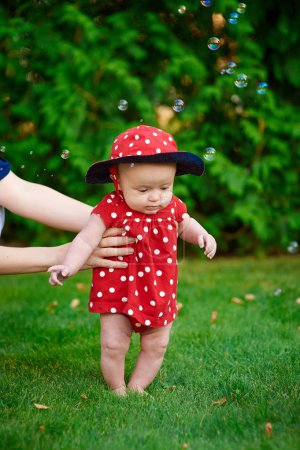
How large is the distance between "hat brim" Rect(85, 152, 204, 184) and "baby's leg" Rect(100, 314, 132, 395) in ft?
1.95

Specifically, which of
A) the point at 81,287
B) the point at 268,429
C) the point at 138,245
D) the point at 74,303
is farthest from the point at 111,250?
the point at 81,287

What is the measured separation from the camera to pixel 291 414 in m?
2.38

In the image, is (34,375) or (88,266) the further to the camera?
(34,375)

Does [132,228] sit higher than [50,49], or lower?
higher

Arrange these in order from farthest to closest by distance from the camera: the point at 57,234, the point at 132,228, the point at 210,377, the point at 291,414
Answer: the point at 57,234, the point at 210,377, the point at 132,228, the point at 291,414

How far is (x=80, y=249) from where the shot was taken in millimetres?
2621

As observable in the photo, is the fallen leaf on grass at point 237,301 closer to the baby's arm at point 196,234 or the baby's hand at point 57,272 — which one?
the baby's arm at point 196,234

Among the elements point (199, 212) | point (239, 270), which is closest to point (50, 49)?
point (199, 212)

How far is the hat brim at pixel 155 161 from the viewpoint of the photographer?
2498 mm

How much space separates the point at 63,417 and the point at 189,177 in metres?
3.73

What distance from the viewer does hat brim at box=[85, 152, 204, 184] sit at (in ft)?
8.20

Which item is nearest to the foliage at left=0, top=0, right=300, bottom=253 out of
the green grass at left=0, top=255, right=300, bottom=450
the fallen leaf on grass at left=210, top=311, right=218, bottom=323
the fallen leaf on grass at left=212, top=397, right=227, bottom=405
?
the green grass at left=0, top=255, right=300, bottom=450

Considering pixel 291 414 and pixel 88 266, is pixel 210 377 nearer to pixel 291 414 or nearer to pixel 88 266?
pixel 291 414

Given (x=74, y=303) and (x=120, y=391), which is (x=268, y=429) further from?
(x=74, y=303)
